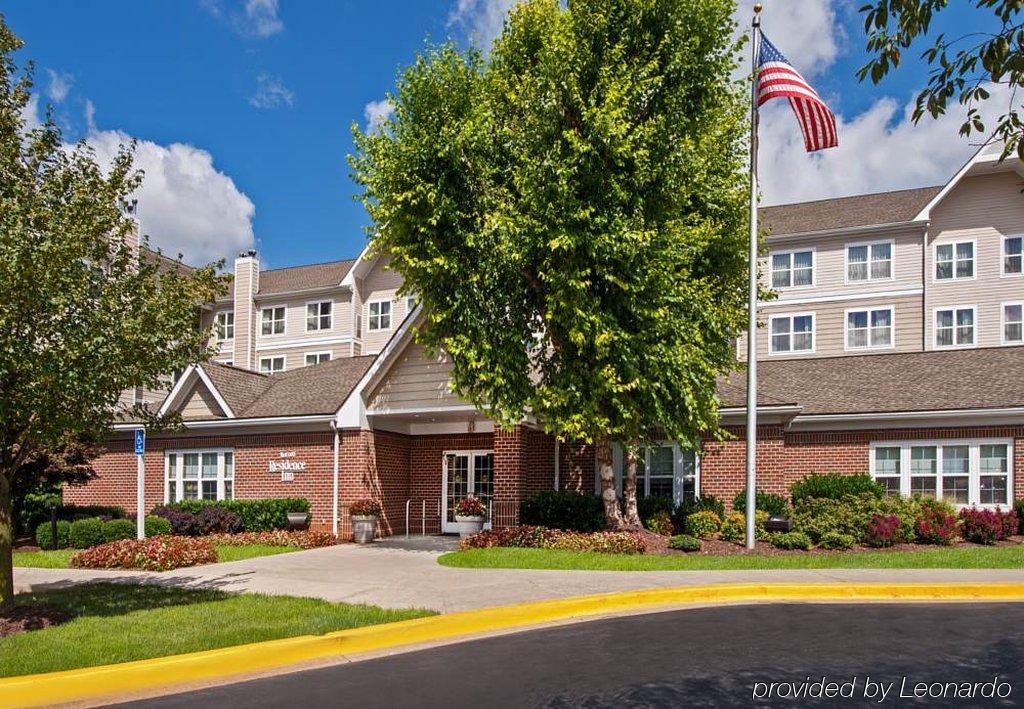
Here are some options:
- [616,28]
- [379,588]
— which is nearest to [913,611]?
[379,588]

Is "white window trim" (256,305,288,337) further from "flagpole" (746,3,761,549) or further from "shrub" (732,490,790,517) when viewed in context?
"flagpole" (746,3,761,549)

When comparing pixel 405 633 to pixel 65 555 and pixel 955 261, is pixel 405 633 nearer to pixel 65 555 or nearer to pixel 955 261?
pixel 65 555

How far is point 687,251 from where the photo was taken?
17172 mm

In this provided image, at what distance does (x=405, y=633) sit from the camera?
10.0m

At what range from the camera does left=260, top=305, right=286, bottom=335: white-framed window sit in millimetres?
49688

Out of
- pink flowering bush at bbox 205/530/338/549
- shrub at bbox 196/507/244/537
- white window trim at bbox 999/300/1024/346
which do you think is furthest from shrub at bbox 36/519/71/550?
white window trim at bbox 999/300/1024/346

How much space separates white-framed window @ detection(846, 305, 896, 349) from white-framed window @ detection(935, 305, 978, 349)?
5.77 ft

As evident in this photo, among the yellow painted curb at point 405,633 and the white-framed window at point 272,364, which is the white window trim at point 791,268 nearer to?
the white-framed window at point 272,364

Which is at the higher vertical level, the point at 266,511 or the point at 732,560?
the point at 732,560

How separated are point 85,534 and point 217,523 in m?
3.01

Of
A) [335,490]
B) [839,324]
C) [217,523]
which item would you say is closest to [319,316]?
[839,324]

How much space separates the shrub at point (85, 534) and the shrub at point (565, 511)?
10034 mm

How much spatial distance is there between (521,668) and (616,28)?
13.3m

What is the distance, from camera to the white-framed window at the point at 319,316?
47997 millimetres
